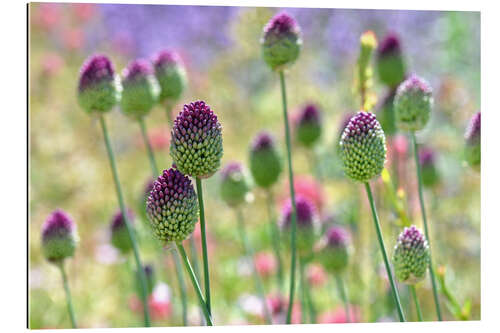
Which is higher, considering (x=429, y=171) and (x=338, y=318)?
(x=429, y=171)

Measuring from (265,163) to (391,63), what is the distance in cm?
60

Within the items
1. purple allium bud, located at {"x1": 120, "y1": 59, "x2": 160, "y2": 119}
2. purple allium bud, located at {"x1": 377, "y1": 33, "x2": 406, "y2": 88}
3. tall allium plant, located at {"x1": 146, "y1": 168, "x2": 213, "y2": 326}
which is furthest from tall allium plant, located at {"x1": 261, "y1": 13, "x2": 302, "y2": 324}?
purple allium bud, located at {"x1": 377, "y1": 33, "x2": 406, "y2": 88}

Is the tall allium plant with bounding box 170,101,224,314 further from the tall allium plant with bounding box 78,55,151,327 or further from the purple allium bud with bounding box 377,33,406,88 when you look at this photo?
the purple allium bud with bounding box 377,33,406,88

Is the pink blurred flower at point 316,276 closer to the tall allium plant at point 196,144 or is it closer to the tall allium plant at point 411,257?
the tall allium plant at point 411,257

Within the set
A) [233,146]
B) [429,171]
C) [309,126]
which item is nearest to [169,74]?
[309,126]

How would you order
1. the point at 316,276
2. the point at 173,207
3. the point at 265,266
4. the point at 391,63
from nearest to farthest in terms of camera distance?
the point at 173,207
the point at 391,63
the point at 316,276
the point at 265,266

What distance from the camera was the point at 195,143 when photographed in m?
1.27

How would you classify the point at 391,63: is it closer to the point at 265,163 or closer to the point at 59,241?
the point at 265,163

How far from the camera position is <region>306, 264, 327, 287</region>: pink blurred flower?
2.66m

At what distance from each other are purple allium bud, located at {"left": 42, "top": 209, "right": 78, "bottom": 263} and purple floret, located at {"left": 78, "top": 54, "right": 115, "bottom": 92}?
0.40 metres

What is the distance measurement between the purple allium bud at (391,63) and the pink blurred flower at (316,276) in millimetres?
854

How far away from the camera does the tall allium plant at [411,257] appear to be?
1.53m
